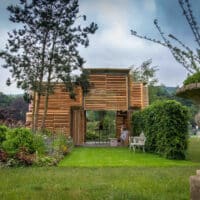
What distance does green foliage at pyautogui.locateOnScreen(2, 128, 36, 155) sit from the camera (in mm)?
13672

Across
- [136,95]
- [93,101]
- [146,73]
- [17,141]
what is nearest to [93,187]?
[17,141]

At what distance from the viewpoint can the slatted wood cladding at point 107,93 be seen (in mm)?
26562

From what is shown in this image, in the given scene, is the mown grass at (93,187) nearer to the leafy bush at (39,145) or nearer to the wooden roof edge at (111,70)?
the leafy bush at (39,145)

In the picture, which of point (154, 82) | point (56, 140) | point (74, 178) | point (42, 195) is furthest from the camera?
point (154, 82)

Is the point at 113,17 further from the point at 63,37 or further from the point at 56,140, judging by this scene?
the point at 63,37

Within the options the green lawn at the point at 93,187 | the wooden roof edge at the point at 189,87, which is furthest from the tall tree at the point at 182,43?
the green lawn at the point at 93,187

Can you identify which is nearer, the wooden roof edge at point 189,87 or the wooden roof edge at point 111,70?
the wooden roof edge at point 189,87

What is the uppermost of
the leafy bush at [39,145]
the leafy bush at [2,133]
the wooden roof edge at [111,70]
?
the wooden roof edge at [111,70]

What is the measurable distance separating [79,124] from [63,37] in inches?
222

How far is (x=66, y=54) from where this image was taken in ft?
81.5

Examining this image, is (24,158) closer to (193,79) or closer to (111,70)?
(193,79)

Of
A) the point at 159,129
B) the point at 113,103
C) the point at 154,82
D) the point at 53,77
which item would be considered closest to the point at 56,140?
the point at 159,129

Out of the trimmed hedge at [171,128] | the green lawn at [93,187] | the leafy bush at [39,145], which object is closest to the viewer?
the green lawn at [93,187]

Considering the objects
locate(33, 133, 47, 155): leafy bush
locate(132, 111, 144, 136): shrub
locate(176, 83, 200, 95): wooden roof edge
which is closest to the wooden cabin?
locate(132, 111, 144, 136): shrub
